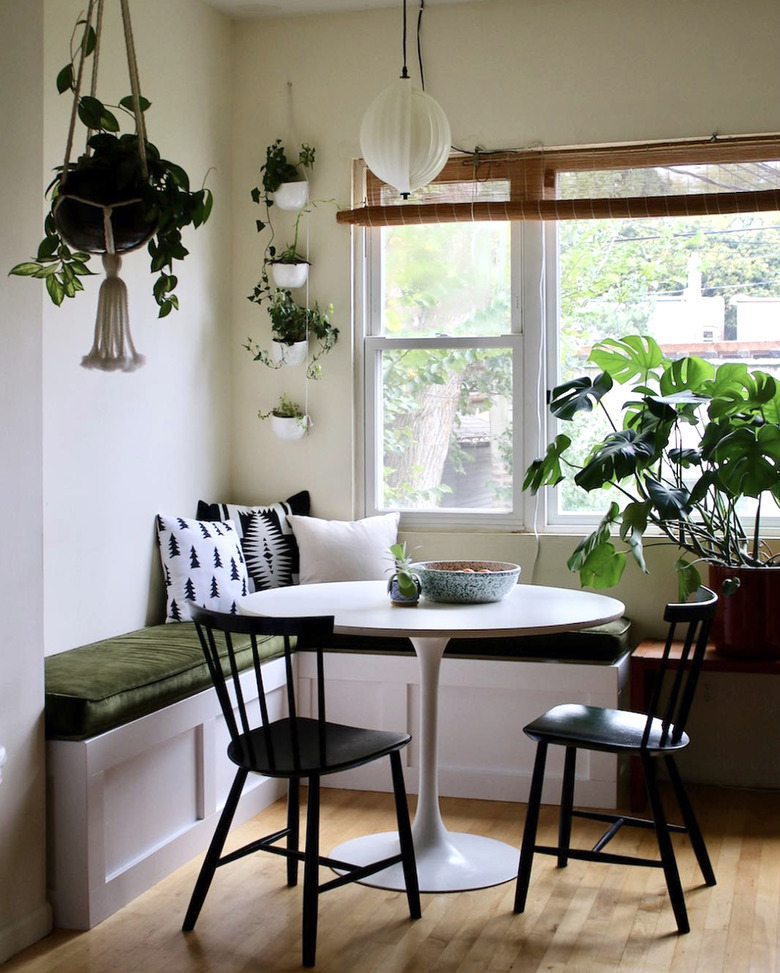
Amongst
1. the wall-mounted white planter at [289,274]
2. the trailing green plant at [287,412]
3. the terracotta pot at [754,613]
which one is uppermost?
the wall-mounted white planter at [289,274]

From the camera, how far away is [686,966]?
99.3 inches

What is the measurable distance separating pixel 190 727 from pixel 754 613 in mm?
1849

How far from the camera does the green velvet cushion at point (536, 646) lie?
145 inches

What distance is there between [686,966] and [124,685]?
1.54m

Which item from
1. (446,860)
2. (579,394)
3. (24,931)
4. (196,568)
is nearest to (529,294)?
(579,394)

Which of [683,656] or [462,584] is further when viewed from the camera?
[462,584]

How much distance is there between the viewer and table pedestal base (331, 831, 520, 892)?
2973 millimetres

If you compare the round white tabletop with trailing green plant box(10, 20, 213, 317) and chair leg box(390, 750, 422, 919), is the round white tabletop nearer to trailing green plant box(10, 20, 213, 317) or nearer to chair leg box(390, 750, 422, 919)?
chair leg box(390, 750, 422, 919)

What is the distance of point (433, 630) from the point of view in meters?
2.70

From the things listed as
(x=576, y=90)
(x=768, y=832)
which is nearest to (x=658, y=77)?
(x=576, y=90)

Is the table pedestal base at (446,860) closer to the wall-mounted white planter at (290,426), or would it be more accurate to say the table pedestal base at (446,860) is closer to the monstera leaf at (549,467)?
the monstera leaf at (549,467)

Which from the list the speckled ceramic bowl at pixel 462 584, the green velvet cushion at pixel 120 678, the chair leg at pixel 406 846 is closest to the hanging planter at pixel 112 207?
the green velvet cushion at pixel 120 678

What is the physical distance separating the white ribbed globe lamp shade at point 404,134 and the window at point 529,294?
0.85m

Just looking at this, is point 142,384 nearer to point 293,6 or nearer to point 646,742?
point 293,6
